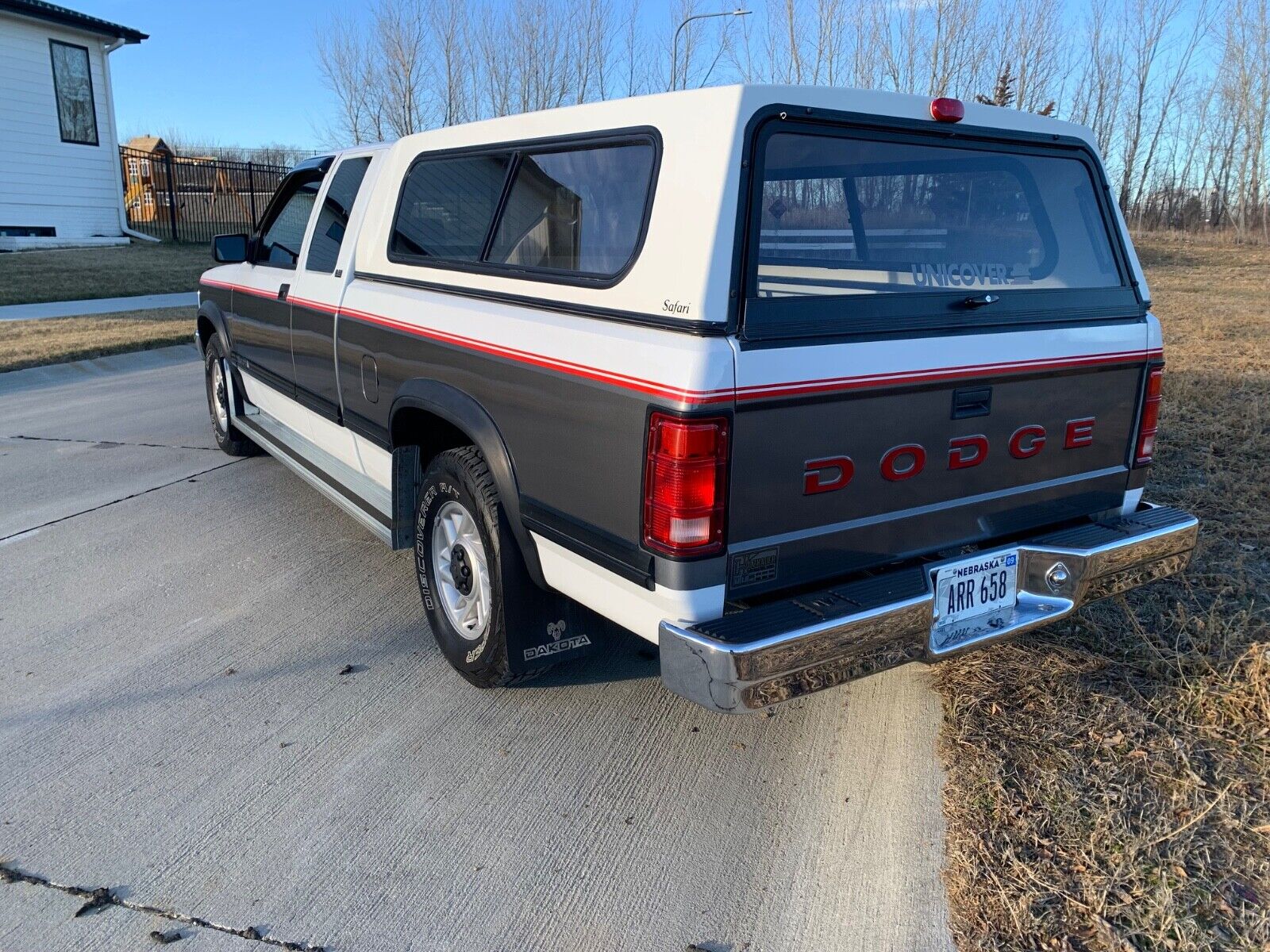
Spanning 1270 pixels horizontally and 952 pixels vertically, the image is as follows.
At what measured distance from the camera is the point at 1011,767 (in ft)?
10.3

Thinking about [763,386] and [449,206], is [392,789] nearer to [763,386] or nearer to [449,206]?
[763,386]

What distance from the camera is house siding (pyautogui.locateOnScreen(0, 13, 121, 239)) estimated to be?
1833cm

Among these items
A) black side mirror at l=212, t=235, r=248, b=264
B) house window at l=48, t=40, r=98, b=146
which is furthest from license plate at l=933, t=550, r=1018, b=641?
house window at l=48, t=40, r=98, b=146

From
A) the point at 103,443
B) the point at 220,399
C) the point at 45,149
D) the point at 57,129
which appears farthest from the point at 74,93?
the point at 220,399

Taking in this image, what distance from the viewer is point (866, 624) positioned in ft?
8.96

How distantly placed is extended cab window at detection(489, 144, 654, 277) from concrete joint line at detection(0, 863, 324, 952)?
6.55ft

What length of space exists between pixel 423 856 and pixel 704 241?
188 centimetres

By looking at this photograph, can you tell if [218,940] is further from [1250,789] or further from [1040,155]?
[1040,155]

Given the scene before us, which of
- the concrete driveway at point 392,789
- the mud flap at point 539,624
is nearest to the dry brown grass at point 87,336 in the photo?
the concrete driveway at point 392,789

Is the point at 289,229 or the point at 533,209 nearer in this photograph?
the point at 533,209

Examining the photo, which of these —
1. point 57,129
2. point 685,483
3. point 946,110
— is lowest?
point 685,483

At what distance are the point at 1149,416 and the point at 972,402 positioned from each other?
3.08ft

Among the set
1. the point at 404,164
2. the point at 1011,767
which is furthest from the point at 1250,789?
the point at 404,164

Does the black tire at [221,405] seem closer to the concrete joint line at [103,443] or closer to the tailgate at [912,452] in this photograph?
the concrete joint line at [103,443]
